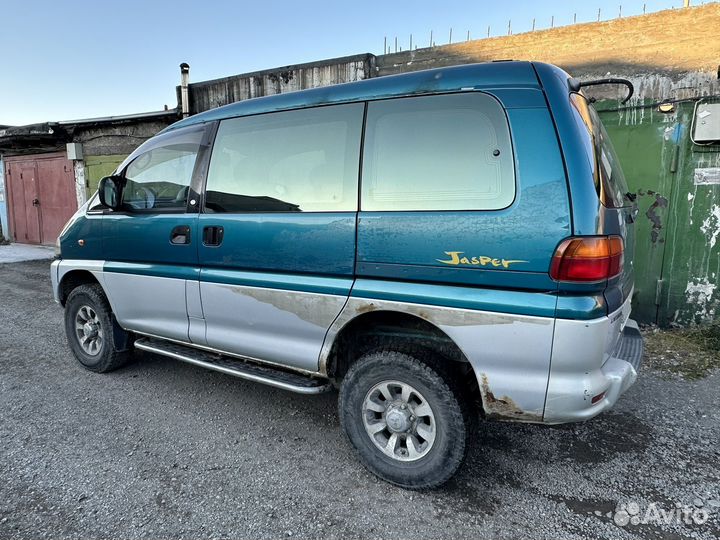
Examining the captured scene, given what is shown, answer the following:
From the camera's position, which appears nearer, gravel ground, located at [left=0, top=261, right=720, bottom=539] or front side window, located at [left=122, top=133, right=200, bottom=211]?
gravel ground, located at [left=0, top=261, right=720, bottom=539]

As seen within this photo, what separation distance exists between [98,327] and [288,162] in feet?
8.17

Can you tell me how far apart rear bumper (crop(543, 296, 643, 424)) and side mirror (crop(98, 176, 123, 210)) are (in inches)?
131

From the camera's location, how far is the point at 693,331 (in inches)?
194

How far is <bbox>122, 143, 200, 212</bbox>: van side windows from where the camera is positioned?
10.8 ft

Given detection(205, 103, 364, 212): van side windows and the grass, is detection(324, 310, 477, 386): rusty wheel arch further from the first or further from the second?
the grass

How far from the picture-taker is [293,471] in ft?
8.64

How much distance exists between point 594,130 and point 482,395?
1.43m

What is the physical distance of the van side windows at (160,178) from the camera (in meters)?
3.29

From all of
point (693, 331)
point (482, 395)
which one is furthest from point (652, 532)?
point (693, 331)

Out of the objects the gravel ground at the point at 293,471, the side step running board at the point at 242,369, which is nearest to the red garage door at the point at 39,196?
the gravel ground at the point at 293,471

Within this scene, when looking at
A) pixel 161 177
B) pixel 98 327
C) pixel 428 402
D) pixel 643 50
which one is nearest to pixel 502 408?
pixel 428 402

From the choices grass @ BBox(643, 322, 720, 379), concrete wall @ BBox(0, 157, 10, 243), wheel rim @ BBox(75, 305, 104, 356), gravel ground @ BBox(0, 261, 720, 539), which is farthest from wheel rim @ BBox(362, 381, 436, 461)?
concrete wall @ BBox(0, 157, 10, 243)

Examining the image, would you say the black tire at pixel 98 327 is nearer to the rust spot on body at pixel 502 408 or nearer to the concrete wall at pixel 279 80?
the rust spot on body at pixel 502 408

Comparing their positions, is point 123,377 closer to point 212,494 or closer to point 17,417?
point 17,417
